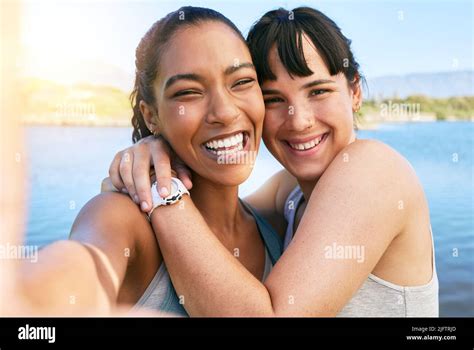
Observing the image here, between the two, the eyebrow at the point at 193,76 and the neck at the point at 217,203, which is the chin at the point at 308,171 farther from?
the eyebrow at the point at 193,76

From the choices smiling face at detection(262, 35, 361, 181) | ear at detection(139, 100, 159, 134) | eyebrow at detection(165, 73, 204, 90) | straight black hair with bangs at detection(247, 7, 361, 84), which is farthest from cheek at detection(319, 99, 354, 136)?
ear at detection(139, 100, 159, 134)

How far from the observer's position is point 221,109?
1574 millimetres

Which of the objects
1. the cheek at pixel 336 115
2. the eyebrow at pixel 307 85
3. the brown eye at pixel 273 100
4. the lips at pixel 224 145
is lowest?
the lips at pixel 224 145

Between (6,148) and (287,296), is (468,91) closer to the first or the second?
(287,296)

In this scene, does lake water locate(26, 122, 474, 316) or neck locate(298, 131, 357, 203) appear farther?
lake water locate(26, 122, 474, 316)

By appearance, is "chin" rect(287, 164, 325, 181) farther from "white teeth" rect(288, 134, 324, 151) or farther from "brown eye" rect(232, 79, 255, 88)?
"brown eye" rect(232, 79, 255, 88)

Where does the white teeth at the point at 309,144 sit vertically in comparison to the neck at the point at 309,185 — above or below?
above

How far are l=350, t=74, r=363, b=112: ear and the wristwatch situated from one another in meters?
0.73

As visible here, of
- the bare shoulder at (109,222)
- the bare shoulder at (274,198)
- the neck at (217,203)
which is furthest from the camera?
the bare shoulder at (274,198)

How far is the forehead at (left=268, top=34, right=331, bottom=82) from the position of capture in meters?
1.68

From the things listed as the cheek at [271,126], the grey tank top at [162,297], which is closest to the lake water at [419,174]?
the cheek at [271,126]

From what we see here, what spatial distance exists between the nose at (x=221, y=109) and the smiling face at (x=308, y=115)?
0.61ft

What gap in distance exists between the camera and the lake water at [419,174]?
2.17 m
